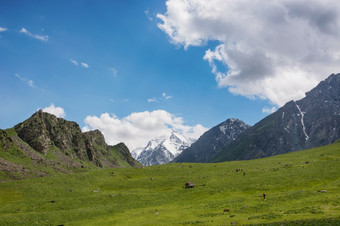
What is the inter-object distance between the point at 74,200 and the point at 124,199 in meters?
13.7

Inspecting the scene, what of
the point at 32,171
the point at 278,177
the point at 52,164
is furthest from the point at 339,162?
the point at 52,164

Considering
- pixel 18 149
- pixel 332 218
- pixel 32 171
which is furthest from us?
pixel 18 149

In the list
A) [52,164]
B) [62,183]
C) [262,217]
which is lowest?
[262,217]

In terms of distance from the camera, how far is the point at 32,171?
455 ft

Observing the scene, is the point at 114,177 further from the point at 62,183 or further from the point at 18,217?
the point at 18,217

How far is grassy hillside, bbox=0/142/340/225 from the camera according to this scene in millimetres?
46175

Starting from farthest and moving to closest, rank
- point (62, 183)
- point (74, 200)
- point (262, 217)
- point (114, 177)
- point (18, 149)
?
point (18, 149) → point (114, 177) → point (62, 183) → point (74, 200) → point (262, 217)

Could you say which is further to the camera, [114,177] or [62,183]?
[114,177]

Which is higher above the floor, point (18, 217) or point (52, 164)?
point (52, 164)

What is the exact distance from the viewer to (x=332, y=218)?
123ft

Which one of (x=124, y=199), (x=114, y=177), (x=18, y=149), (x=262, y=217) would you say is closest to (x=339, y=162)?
(x=262, y=217)

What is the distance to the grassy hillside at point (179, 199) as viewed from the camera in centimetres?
4617

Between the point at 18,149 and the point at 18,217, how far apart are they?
12265 cm

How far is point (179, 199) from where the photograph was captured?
6906 centimetres
